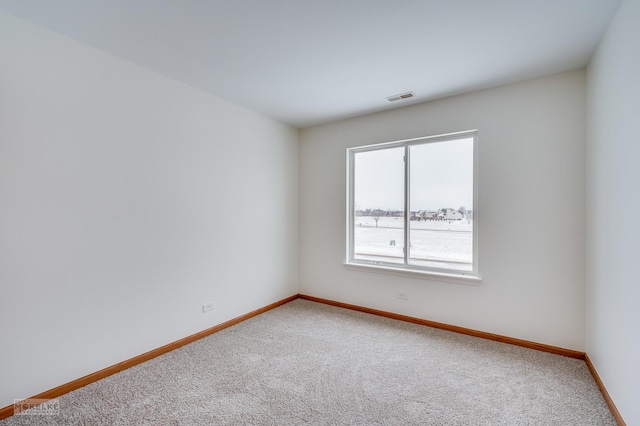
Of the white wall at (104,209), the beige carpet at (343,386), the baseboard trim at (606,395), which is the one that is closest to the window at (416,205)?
the beige carpet at (343,386)

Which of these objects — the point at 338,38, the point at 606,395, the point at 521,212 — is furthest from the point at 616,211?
the point at 338,38

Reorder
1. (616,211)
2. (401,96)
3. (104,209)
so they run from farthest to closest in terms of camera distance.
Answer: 1. (401,96)
2. (104,209)
3. (616,211)

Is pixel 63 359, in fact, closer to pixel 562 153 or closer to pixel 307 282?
pixel 307 282

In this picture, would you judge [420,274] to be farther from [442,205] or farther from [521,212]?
[521,212]

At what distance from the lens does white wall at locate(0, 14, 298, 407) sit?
6.31ft

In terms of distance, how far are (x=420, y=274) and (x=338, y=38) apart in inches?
100

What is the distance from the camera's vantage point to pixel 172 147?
2.81 m

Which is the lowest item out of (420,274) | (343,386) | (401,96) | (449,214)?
(343,386)

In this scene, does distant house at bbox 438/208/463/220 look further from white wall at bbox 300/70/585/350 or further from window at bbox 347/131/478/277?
white wall at bbox 300/70/585/350

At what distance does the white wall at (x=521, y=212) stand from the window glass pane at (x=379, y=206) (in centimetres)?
29

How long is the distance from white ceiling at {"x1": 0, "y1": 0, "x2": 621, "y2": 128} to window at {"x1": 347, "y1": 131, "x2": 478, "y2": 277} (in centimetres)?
75

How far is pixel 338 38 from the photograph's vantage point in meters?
2.13

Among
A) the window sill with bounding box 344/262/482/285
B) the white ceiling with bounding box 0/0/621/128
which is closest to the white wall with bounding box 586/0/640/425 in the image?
the white ceiling with bounding box 0/0/621/128

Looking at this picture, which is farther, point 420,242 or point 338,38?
point 420,242
